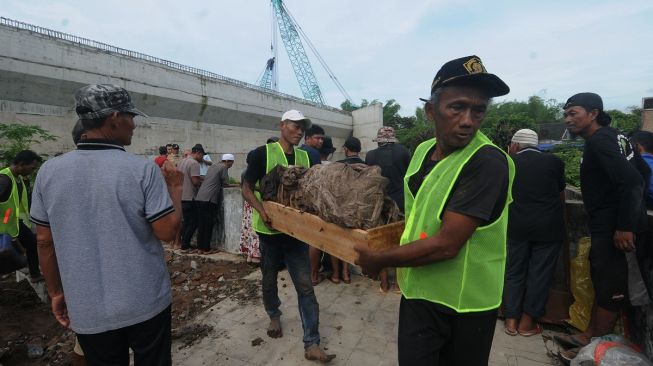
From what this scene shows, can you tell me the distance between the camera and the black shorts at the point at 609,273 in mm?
2594

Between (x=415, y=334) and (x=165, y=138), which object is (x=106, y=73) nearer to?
(x=165, y=138)

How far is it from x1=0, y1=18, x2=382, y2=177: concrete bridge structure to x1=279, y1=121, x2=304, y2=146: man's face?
368 inches

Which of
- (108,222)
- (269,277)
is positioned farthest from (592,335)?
(108,222)

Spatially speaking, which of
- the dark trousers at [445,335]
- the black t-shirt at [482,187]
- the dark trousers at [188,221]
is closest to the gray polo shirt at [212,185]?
the dark trousers at [188,221]

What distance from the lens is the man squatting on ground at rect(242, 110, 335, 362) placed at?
9.69 ft

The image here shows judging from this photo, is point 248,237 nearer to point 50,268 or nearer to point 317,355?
point 317,355

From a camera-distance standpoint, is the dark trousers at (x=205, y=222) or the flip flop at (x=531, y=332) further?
the dark trousers at (x=205, y=222)

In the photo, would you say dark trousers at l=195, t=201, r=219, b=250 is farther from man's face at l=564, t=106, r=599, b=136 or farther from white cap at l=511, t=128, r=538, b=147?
man's face at l=564, t=106, r=599, b=136

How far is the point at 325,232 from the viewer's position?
2252 millimetres

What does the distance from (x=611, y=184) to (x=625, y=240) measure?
451 millimetres

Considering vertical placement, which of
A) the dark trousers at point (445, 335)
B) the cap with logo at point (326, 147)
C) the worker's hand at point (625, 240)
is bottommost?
the dark trousers at point (445, 335)

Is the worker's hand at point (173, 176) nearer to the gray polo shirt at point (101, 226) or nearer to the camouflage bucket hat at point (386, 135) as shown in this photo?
the camouflage bucket hat at point (386, 135)

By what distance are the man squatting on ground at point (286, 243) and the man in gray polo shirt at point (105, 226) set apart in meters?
1.24

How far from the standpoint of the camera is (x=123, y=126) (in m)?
1.82
